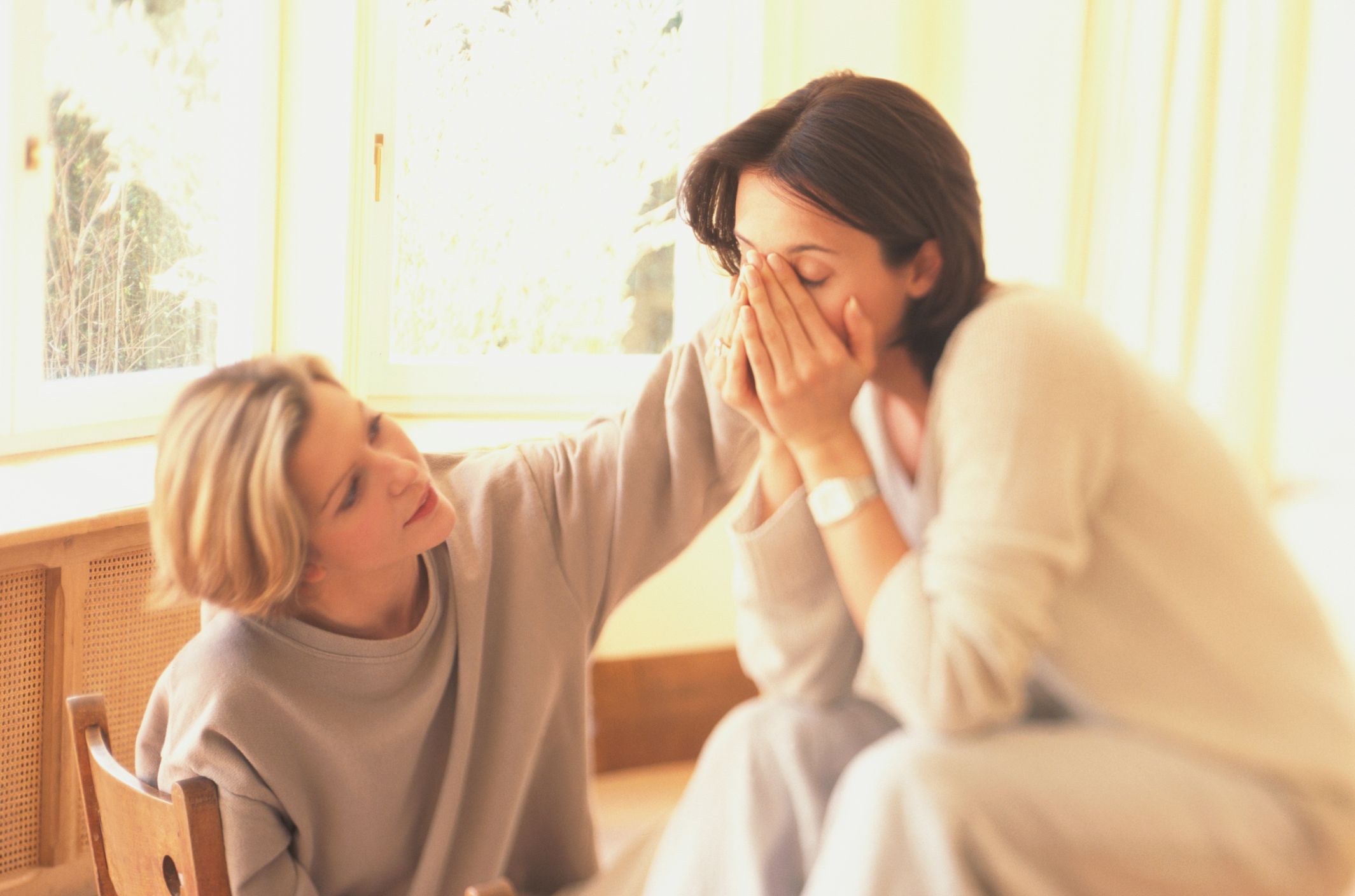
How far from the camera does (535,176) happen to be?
2643mm

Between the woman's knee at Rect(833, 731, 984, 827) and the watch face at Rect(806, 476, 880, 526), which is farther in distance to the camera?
the watch face at Rect(806, 476, 880, 526)

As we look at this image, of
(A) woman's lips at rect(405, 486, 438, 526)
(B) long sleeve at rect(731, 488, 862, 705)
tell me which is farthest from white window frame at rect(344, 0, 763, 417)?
(B) long sleeve at rect(731, 488, 862, 705)

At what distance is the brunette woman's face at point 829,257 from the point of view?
0.97 meters

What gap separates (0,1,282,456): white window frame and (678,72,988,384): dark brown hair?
4.62 ft

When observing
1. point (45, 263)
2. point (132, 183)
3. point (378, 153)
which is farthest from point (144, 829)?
point (378, 153)

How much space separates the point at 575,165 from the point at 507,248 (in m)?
0.22

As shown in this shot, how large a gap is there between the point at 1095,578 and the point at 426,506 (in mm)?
536

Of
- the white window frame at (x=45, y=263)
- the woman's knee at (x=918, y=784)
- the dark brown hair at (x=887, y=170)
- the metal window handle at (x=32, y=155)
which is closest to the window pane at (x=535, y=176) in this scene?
the white window frame at (x=45, y=263)

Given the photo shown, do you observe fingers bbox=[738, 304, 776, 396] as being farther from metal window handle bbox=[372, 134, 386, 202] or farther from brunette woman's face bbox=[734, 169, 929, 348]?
metal window handle bbox=[372, 134, 386, 202]

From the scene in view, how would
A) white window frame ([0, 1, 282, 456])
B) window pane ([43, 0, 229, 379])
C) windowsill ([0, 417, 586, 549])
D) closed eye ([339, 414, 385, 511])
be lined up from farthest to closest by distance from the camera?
window pane ([43, 0, 229, 379]) → white window frame ([0, 1, 282, 456]) → windowsill ([0, 417, 586, 549]) → closed eye ([339, 414, 385, 511])

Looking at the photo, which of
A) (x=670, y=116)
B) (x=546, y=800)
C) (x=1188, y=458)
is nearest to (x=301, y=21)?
(x=670, y=116)

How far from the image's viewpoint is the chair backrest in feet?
3.07

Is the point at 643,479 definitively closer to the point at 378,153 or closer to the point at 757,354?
the point at 757,354

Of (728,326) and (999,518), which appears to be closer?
(999,518)
